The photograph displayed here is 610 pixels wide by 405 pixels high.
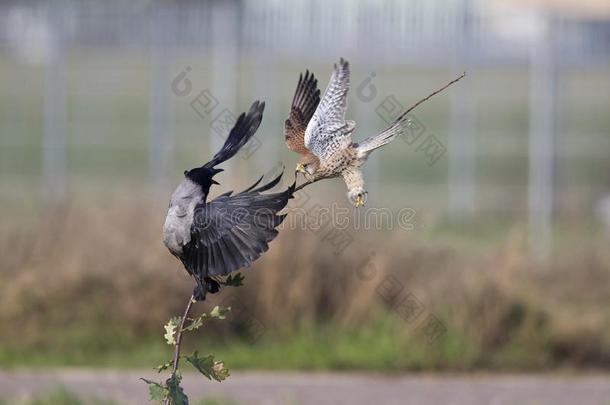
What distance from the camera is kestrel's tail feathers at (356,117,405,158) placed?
2.48 metres

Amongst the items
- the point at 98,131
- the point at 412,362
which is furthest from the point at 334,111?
the point at 98,131

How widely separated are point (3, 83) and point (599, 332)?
39999 mm

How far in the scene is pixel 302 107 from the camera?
9.42 ft

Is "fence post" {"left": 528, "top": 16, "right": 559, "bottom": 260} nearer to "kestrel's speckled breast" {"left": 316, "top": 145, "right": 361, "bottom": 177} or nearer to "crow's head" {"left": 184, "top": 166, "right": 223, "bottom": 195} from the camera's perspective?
"crow's head" {"left": 184, "top": 166, "right": 223, "bottom": 195}

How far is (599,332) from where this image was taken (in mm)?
8445

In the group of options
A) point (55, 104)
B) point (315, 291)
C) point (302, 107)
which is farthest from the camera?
point (55, 104)

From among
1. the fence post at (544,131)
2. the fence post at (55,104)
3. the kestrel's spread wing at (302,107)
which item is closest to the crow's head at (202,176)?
the kestrel's spread wing at (302,107)

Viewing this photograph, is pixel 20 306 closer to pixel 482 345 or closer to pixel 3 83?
pixel 482 345

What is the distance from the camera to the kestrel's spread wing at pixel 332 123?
2588 mm

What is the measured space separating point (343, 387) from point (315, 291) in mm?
1269

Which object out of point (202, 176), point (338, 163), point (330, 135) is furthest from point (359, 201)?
point (202, 176)

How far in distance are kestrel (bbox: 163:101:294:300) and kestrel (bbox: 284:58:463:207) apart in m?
0.11

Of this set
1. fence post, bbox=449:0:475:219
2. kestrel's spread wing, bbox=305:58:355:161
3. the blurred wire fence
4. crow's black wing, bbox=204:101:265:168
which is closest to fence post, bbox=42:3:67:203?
the blurred wire fence

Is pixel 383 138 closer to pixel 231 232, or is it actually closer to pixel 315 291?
pixel 231 232
